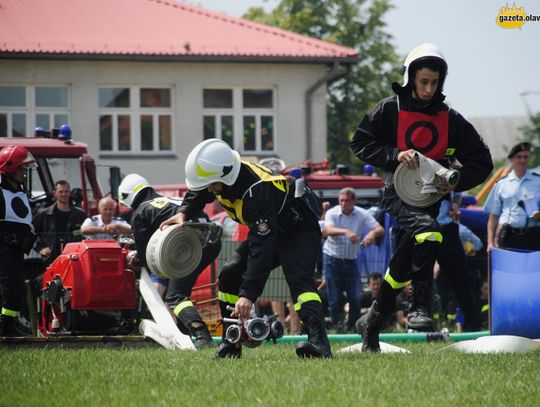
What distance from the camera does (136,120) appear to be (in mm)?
32031

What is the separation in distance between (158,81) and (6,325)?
20.6m

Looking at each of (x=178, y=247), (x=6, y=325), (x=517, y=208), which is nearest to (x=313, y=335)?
(x=178, y=247)

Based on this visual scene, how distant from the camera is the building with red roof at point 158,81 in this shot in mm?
30516

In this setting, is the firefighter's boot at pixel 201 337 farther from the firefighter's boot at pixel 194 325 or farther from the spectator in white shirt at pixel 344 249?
the spectator in white shirt at pixel 344 249

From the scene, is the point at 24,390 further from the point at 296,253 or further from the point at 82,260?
the point at 82,260

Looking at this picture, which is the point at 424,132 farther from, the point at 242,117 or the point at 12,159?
the point at 242,117

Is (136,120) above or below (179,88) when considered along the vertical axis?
below

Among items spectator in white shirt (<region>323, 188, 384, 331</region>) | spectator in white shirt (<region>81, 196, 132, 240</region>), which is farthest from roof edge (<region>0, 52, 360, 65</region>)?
spectator in white shirt (<region>323, 188, 384, 331</region>)

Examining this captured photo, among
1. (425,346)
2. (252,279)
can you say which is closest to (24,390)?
(252,279)

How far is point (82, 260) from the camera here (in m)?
11.3

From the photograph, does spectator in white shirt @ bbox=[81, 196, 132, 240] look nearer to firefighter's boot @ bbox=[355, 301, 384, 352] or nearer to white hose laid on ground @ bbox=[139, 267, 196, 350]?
white hose laid on ground @ bbox=[139, 267, 196, 350]

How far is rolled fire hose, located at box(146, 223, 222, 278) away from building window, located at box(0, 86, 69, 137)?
21.7 meters

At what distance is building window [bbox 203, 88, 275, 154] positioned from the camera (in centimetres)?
3244

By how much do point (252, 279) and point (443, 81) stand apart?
7.51ft
